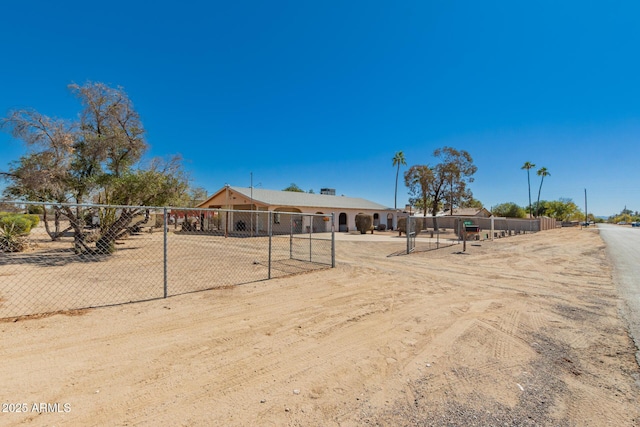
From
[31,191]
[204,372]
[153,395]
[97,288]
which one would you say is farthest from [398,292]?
[31,191]

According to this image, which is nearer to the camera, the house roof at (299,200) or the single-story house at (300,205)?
the single-story house at (300,205)

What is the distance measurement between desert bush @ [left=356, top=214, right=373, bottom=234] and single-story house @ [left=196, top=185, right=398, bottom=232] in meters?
2.37

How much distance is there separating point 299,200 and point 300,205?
1.87 m

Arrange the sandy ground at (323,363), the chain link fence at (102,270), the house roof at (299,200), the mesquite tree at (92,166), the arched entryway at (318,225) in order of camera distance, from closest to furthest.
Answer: the sandy ground at (323,363)
the chain link fence at (102,270)
the mesquite tree at (92,166)
the house roof at (299,200)
the arched entryway at (318,225)

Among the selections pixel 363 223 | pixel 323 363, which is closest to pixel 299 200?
pixel 363 223

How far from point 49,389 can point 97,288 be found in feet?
Result: 16.5

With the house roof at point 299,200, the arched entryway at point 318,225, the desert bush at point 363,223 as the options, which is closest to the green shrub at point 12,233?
the house roof at point 299,200

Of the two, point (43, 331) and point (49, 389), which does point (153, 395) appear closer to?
point (49, 389)

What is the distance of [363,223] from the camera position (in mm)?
33531

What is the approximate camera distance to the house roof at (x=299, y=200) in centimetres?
2928

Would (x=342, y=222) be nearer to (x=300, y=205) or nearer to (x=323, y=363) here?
(x=300, y=205)

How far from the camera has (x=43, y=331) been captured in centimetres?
448

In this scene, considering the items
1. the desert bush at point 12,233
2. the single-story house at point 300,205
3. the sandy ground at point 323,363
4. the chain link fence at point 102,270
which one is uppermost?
the single-story house at point 300,205

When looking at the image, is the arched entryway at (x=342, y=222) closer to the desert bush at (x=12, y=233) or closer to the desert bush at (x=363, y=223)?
the desert bush at (x=363, y=223)
